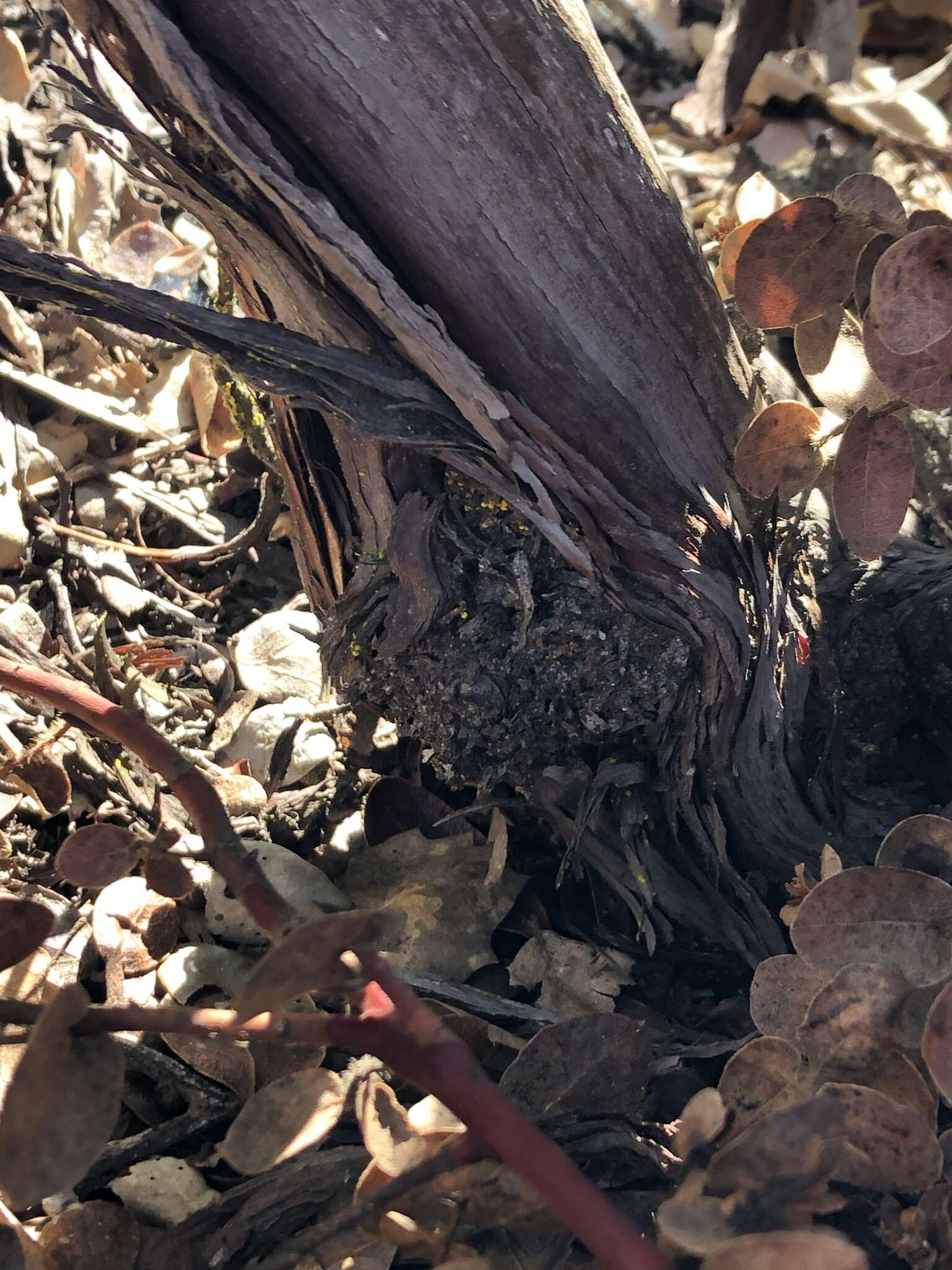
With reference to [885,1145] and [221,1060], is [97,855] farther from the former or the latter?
[885,1145]

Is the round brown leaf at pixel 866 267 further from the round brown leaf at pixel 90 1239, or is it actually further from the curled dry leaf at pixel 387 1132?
the round brown leaf at pixel 90 1239

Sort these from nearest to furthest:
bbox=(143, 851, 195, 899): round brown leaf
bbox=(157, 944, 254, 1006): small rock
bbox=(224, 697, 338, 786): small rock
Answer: bbox=(143, 851, 195, 899): round brown leaf < bbox=(157, 944, 254, 1006): small rock < bbox=(224, 697, 338, 786): small rock

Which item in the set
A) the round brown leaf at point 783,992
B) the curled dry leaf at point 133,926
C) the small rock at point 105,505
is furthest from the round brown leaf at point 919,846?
the small rock at point 105,505

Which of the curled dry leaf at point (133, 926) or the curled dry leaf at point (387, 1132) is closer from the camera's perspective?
the curled dry leaf at point (387, 1132)

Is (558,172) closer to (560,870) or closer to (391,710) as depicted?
(391,710)

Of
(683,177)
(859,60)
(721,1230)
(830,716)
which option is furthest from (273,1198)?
(859,60)

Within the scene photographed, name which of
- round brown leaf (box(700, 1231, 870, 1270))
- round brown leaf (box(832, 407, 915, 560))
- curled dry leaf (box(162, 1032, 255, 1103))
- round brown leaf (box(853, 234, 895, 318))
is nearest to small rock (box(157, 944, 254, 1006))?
curled dry leaf (box(162, 1032, 255, 1103))

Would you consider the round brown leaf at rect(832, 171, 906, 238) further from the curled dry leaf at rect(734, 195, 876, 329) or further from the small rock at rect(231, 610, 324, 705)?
the small rock at rect(231, 610, 324, 705)
